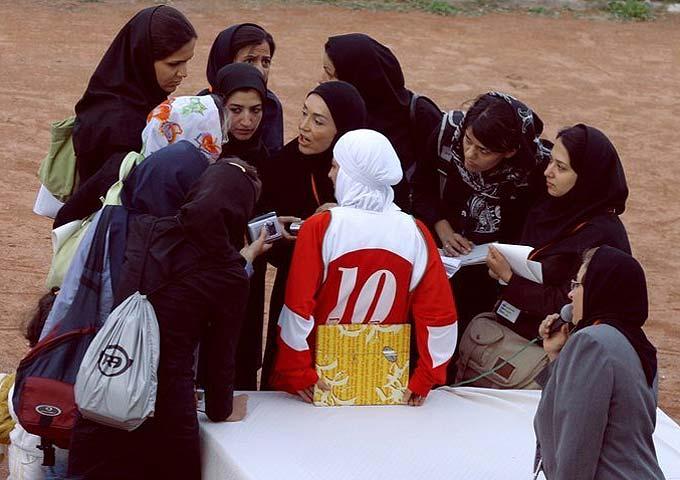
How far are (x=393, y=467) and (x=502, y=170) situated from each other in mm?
1686

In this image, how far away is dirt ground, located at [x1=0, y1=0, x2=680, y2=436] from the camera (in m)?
9.25

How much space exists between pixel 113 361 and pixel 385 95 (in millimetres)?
2545

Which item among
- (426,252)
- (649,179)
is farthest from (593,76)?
(426,252)

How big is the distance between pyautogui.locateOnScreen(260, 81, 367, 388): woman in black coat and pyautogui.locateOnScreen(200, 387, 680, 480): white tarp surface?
645 mm

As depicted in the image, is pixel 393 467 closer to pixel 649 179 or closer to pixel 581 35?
pixel 649 179

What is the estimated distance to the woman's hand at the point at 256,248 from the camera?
16.0ft

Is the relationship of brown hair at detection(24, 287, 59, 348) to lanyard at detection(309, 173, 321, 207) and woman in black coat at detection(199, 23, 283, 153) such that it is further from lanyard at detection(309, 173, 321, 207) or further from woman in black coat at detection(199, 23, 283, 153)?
woman in black coat at detection(199, 23, 283, 153)

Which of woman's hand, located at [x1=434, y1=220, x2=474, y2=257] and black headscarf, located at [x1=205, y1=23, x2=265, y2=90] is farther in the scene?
black headscarf, located at [x1=205, y1=23, x2=265, y2=90]

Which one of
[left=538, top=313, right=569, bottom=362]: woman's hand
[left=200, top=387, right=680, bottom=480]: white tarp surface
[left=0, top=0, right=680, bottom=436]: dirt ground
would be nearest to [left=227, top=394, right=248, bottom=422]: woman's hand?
[left=200, top=387, right=680, bottom=480]: white tarp surface

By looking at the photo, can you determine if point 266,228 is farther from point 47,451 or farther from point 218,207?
point 47,451

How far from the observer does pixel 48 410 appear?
429cm

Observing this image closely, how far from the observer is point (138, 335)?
414cm

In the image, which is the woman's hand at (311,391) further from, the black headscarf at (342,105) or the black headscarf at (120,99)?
the black headscarf at (120,99)

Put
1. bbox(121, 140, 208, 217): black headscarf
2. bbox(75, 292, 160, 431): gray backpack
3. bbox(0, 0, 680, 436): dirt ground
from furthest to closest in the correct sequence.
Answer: bbox(0, 0, 680, 436): dirt ground → bbox(121, 140, 208, 217): black headscarf → bbox(75, 292, 160, 431): gray backpack
